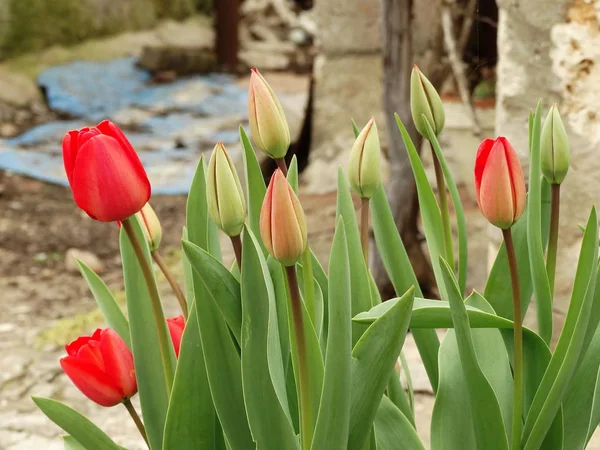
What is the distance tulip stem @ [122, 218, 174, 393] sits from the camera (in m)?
0.71

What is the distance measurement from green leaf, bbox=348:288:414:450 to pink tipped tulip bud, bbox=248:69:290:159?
17cm

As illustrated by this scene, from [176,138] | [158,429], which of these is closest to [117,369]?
[158,429]

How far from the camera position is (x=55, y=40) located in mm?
6684

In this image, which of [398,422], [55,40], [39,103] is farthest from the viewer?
[55,40]

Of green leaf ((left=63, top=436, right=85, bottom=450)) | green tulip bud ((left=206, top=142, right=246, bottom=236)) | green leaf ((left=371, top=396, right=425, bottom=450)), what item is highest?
green tulip bud ((left=206, top=142, right=246, bottom=236))

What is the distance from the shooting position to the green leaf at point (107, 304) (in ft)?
3.07

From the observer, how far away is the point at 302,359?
65 centimetres

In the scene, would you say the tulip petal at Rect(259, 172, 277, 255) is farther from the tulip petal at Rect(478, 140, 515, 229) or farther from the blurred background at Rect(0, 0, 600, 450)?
the blurred background at Rect(0, 0, 600, 450)

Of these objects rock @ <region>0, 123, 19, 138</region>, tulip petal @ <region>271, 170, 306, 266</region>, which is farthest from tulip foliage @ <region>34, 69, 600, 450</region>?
rock @ <region>0, 123, 19, 138</region>

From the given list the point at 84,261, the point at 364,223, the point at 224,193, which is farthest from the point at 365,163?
the point at 84,261

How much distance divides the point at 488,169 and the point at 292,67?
21.3 feet

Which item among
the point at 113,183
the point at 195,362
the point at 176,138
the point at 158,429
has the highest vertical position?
the point at 113,183

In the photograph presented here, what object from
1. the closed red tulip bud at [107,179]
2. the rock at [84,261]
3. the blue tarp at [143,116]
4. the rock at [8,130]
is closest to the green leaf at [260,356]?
the closed red tulip bud at [107,179]

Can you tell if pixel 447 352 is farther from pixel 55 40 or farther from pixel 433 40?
pixel 55 40
